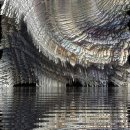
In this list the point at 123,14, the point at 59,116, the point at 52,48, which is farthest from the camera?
the point at 123,14

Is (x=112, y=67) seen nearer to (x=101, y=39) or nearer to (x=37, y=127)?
(x=101, y=39)

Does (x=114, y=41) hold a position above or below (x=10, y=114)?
above

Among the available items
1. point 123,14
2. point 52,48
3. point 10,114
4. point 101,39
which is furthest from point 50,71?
point 10,114

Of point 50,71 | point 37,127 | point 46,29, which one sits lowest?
point 37,127

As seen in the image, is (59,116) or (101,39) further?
(101,39)

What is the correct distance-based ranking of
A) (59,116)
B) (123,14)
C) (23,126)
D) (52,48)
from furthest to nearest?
(123,14) < (52,48) < (59,116) < (23,126)

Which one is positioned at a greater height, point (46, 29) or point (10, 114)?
point (46, 29)

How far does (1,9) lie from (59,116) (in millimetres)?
6269

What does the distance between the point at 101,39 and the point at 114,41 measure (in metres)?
0.22

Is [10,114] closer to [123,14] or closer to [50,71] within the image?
[50,71]

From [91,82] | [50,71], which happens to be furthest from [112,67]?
[50,71]

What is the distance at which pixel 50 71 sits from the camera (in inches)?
353

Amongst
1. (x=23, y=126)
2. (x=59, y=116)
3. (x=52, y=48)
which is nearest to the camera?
(x=23, y=126)

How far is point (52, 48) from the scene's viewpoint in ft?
28.9
